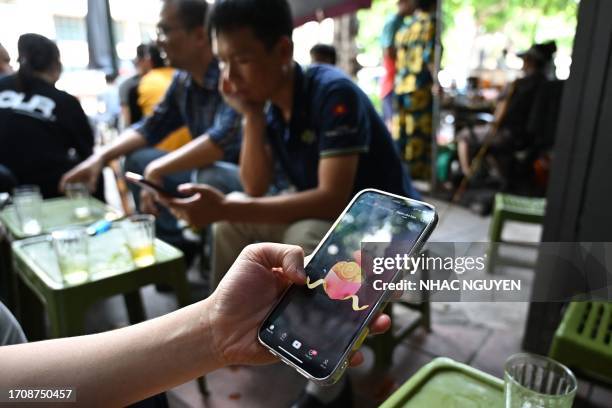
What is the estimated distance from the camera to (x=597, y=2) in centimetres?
118

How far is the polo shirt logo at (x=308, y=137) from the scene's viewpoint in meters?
1.40

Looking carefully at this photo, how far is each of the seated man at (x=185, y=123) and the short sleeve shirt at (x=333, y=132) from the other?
1.58ft

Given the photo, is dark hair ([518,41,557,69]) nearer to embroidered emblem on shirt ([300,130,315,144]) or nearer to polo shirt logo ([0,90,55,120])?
embroidered emblem on shirt ([300,130,315,144])

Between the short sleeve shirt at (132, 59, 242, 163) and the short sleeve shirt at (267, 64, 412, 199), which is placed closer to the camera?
the short sleeve shirt at (267, 64, 412, 199)

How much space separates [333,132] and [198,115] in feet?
→ 3.78

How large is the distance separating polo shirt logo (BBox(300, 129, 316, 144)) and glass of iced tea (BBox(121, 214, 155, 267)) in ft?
1.81

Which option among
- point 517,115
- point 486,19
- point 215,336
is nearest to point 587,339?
point 215,336

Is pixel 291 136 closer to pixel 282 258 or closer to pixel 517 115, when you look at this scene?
pixel 282 258

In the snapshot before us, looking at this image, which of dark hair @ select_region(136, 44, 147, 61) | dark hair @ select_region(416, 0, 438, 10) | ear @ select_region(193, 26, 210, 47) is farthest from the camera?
dark hair @ select_region(136, 44, 147, 61)

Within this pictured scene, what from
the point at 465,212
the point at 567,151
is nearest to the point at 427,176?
the point at 465,212

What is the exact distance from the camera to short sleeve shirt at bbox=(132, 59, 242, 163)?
1.94m

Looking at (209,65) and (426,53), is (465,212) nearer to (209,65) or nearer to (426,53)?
(426,53)

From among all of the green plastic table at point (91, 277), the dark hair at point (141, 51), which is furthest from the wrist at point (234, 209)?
the dark hair at point (141, 51)

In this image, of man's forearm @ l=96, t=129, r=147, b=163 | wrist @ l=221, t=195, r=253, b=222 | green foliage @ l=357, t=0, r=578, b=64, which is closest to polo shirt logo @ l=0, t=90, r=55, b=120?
man's forearm @ l=96, t=129, r=147, b=163
